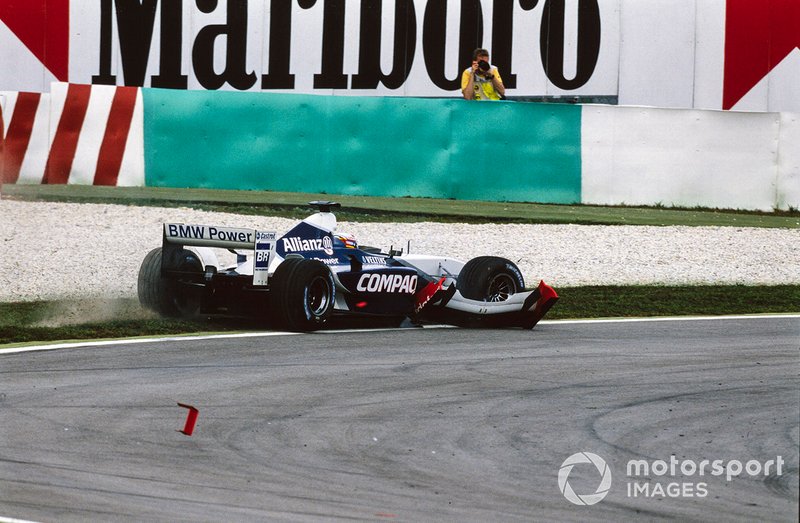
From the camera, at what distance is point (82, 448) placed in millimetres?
6078

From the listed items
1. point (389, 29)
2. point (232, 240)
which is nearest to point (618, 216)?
point (389, 29)

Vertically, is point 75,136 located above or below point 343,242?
above

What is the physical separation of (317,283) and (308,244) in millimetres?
443

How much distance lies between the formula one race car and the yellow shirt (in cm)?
743

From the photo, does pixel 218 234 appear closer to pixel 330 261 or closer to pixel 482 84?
pixel 330 261

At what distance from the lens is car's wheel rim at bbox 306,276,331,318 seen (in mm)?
9984

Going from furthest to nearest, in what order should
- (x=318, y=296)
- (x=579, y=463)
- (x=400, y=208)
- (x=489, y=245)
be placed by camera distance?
1. (x=400, y=208)
2. (x=489, y=245)
3. (x=318, y=296)
4. (x=579, y=463)

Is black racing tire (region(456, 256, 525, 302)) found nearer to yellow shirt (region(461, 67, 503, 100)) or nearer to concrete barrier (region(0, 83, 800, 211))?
concrete barrier (region(0, 83, 800, 211))

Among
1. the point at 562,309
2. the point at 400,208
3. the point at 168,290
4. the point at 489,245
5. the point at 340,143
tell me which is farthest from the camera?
the point at 340,143

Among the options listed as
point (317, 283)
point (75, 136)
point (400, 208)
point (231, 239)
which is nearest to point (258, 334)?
point (317, 283)

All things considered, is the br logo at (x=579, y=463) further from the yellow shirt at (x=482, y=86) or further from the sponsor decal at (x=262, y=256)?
the yellow shirt at (x=482, y=86)

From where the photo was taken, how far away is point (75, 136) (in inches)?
693

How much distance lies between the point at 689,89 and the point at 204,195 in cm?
744

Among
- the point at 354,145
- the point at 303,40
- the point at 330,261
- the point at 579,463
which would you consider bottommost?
the point at 579,463
